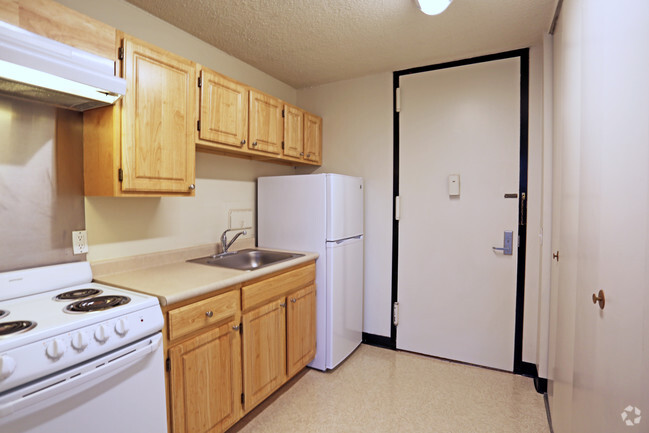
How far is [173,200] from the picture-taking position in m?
2.17

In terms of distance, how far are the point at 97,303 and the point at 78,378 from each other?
31 cm

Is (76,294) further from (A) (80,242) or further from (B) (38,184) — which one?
(B) (38,184)

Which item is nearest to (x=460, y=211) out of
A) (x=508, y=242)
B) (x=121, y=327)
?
(x=508, y=242)

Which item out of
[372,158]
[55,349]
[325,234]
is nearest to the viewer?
[55,349]

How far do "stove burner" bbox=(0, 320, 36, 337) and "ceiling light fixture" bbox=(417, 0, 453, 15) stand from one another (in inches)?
88.7

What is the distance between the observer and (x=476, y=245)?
262 cm

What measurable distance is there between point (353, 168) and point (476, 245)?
48.7 inches

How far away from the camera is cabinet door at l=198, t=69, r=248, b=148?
1.94 m

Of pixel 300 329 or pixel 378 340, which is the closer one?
pixel 300 329

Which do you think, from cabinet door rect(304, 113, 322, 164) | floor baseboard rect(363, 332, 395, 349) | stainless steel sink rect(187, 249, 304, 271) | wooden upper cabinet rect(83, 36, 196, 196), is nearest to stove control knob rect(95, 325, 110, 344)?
wooden upper cabinet rect(83, 36, 196, 196)

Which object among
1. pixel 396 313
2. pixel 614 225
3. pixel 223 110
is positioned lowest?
pixel 396 313

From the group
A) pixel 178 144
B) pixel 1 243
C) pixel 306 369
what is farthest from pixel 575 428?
pixel 1 243

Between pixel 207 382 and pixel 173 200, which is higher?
pixel 173 200

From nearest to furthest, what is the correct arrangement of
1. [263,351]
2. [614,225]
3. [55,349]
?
[614,225] < [55,349] < [263,351]
